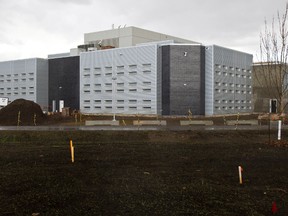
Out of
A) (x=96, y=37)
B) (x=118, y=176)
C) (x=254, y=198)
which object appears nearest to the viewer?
(x=254, y=198)

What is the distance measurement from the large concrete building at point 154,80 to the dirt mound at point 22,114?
12.8 m

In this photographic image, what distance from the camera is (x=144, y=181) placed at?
9.14m

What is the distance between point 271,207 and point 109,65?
50604 mm

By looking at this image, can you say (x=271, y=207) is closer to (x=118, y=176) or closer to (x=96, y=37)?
(x=118, y=176)

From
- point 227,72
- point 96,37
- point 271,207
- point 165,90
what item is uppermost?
point 96,37

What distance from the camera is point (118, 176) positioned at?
32.1ft

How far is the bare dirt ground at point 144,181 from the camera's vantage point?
6797 mm

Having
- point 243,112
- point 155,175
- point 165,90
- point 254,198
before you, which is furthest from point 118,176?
point 243,112

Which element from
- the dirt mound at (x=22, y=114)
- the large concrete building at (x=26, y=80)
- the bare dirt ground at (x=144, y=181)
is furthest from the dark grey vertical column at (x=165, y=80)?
the bare dirt ground at (x=144, y=181)

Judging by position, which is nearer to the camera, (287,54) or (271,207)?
(271,207)

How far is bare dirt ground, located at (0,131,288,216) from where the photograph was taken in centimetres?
680

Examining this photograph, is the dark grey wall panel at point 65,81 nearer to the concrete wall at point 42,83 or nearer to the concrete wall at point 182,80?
the concrete wall at point 42,83

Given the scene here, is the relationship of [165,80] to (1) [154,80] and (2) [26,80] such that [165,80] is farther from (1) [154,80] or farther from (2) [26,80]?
(2) [26,80]

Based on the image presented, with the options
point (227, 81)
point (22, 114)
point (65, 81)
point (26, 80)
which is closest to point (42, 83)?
point (26, 80)
